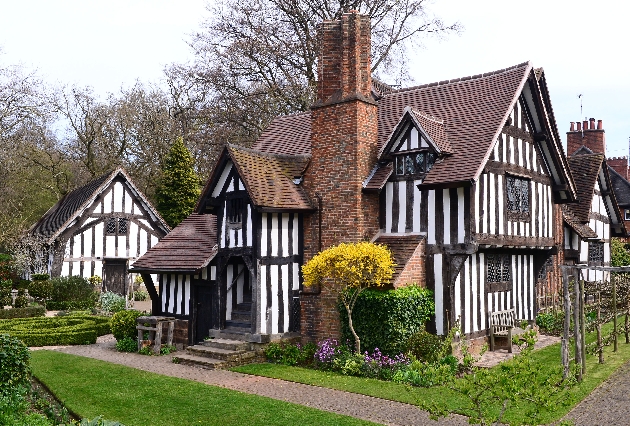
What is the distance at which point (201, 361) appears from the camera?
1462cm

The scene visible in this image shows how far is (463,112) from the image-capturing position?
16031 mm

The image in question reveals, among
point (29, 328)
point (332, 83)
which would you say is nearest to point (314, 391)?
point (332, 83)

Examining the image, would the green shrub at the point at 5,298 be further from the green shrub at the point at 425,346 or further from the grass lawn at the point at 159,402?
the green shrub at the point at 425,346

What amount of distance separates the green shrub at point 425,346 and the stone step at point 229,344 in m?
4.24

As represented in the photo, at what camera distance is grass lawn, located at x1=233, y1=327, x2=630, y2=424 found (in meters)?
10.2

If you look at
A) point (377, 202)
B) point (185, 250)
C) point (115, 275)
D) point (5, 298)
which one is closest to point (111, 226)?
point (115, 275)

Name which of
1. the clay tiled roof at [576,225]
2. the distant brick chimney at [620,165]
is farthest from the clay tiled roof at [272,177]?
the distant brick chimney at [620,165]

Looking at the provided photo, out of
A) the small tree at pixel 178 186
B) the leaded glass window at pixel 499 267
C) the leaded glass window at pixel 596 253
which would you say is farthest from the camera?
the small tree at pixel 178 186

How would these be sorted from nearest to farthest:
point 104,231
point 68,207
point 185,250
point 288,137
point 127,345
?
point 127,345 → point 185,250 → point 288,137 → point 104,231 → point 68,207

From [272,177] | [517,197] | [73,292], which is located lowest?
[73,292]

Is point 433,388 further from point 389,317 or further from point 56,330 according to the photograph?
point 56,330

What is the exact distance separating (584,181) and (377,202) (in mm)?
12711

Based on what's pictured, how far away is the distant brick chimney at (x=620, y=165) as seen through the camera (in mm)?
41531

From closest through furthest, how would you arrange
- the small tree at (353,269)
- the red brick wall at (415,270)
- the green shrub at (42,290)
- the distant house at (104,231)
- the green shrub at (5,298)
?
the small tree at (353,269) < the red brick wall at (415,270) < the green shrub at (5,298) < the green shrub at (42,290) < the distant house at (104,231)
